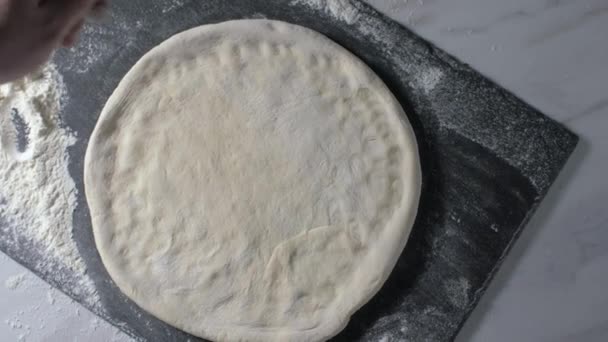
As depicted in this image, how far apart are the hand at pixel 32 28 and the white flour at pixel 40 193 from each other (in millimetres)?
408

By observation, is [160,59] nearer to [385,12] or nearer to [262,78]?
[262,78]

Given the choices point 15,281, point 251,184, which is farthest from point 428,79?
point 15,281

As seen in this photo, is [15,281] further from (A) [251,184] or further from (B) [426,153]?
(B) [426,153]

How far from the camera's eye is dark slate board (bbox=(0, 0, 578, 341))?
46.7 inches

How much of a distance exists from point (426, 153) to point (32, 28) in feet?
2.44

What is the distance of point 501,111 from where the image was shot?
121 centimetres

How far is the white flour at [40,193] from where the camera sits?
3.96 feet

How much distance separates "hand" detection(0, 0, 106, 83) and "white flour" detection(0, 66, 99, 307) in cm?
41

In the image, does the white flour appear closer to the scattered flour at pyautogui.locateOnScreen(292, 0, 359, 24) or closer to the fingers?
the fingers

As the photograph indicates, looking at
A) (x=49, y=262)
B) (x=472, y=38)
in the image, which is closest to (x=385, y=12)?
(x=472, y=38)

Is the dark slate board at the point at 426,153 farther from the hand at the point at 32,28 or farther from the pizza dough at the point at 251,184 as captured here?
the hand at the point at 32,28

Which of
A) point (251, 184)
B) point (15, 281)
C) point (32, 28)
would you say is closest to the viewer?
point (32, 28)

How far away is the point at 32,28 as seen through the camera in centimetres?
78

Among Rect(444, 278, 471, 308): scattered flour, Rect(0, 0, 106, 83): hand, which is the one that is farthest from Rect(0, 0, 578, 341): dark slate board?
Rect(0, 0, 106, 83): hand
